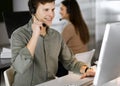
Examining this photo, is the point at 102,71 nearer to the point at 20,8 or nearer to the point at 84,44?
the point at 84,44

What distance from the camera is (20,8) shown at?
366 centimetres

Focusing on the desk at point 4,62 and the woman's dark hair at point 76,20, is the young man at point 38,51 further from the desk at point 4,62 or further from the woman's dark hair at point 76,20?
the woman's dark hair at point 76,20

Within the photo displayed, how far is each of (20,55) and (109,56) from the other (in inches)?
26.8

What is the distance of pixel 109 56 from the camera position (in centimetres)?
119

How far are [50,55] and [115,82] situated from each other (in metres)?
0.56

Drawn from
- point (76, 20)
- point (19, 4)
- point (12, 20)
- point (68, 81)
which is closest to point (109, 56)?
point (68, 81)

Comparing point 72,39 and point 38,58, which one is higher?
point 38,58

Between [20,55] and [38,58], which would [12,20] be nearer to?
[38,58]

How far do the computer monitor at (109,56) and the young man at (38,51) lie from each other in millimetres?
497

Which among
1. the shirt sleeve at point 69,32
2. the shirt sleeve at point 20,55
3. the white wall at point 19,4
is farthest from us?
the white wall at point 19,4

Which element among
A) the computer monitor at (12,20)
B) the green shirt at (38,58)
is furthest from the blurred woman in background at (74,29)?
the green shirt at (38,58)

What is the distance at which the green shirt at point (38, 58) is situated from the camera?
1690 millimetres

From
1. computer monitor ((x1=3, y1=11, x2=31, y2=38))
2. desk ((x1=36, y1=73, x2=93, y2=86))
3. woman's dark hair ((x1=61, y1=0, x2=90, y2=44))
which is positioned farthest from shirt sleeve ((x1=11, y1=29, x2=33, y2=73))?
woman's dark hair ((x1=61, y1=0, x2=90, y2=44))

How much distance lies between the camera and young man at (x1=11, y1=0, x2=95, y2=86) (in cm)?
169
